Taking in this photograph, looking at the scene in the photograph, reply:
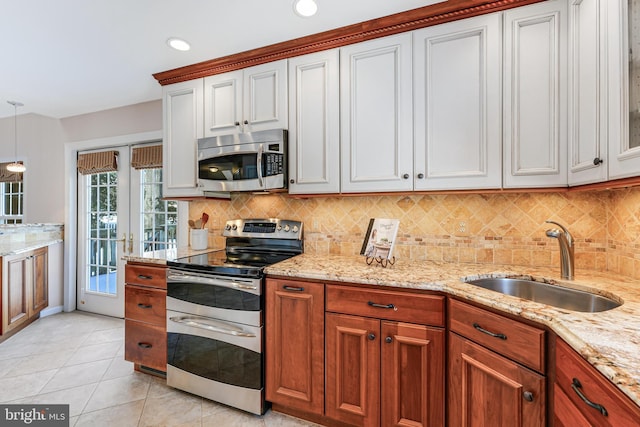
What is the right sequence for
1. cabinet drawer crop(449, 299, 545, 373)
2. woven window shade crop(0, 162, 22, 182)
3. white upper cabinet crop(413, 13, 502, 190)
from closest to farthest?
1. cabinet drawer crop(449, 299, 545, 373)
2. white upper cabinet crop(413, 13, 502, 190)
3. woven window shade crop(0, 162, 22, 182)

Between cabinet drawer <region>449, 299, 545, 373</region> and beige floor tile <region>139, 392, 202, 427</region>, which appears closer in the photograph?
cabinet drawer <region>449, 299, 545, 373</region>

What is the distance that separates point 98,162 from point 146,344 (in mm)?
2471

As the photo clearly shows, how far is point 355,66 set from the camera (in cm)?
194

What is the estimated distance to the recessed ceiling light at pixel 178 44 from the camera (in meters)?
2.07

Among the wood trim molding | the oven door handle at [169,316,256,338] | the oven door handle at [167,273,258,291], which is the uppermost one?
the wood trim molding

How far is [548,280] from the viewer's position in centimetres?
148

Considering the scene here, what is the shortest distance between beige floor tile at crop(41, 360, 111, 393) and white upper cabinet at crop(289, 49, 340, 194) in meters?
2.13

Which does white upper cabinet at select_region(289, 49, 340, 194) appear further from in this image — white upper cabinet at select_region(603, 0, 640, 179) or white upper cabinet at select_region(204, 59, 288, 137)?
white upper cabinet at select_region(603, 0, 640, 179)

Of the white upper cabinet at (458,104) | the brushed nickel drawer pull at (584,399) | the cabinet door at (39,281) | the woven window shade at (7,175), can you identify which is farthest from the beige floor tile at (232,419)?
the woven window shade at (7,175)

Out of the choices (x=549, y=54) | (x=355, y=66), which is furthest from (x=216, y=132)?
(x=549, y=54)

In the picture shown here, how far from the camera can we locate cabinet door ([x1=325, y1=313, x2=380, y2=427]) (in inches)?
60.0

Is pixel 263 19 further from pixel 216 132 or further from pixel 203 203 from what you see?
pixel 203 203

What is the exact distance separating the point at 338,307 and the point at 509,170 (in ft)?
4.02

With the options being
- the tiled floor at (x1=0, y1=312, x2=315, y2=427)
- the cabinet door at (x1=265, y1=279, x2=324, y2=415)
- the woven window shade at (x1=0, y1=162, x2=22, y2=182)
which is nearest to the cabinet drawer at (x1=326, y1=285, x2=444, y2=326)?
the cabinet door at (x1=265, y1=279, x2=324, y2=415)
